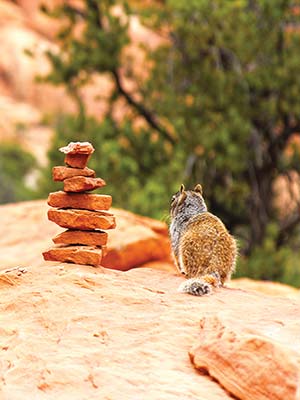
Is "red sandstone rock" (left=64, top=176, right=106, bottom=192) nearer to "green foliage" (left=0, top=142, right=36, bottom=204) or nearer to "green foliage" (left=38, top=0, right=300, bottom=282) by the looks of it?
"green foliage" (left=38, top=0, right=300, bottom=282)

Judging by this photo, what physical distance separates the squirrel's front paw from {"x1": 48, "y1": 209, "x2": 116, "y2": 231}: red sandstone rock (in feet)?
3.82

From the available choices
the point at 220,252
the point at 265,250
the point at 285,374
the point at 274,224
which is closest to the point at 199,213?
the point at 220,252

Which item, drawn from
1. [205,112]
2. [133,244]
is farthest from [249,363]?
[205,112]

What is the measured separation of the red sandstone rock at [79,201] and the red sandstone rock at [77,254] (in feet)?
1.45

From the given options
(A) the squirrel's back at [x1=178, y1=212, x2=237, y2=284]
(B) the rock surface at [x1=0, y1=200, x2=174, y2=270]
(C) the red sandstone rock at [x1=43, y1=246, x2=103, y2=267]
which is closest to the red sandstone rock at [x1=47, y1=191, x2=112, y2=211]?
(C) the red sandstone rock at [x1=43, y1=246, x2=103, y2=267]

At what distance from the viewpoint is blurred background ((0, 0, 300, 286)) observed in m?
24.9

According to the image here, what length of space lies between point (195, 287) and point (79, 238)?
1.48m

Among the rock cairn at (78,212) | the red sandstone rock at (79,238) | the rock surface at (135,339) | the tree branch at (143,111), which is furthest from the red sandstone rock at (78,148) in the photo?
the tree branch at (143,111)

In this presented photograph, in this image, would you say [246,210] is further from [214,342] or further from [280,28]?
[214,342]

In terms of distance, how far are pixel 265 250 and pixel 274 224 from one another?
1.84 metres

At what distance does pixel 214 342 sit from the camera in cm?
592

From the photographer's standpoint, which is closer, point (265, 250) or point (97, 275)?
point (97, 275)

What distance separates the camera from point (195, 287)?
7609mm

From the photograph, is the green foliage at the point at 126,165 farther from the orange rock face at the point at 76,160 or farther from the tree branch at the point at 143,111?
the orange rock face at the point at 76,160
